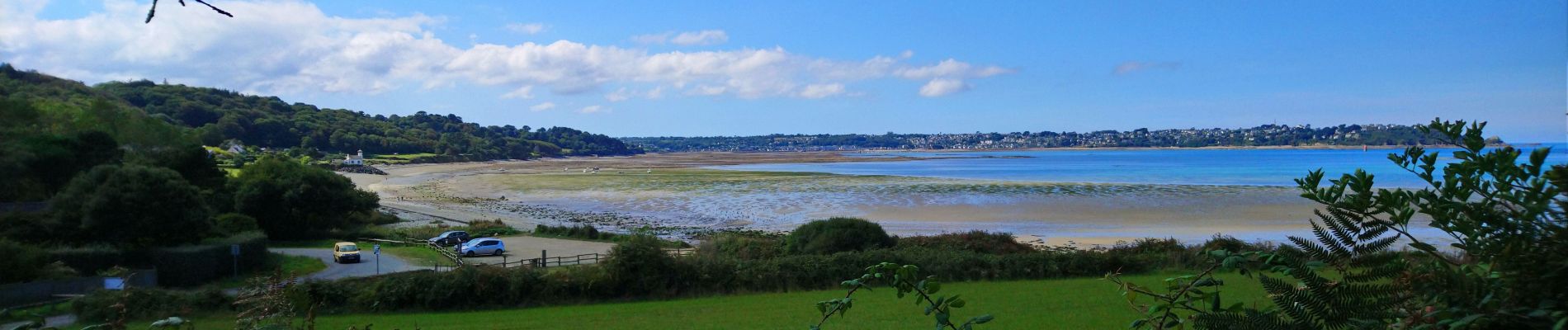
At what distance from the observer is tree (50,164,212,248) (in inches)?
1043

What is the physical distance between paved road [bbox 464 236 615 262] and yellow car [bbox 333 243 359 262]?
3847 mm

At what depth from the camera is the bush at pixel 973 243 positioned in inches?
1093

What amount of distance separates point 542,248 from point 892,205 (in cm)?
2285

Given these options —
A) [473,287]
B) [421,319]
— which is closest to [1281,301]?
[421,319]

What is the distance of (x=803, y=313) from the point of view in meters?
15.8

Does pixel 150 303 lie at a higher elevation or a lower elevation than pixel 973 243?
higher

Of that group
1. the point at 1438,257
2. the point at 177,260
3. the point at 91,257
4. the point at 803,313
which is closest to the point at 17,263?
the point at 91,257

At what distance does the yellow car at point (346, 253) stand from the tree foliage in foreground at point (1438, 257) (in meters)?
32.7

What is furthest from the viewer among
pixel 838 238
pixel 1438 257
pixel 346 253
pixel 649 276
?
pixel 346 253

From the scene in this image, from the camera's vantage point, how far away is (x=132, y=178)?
27562mm

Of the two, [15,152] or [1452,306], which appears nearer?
[1452,306]

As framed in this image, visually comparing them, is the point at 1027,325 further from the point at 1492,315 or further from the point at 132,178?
the point at 132,178

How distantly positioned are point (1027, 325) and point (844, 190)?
50.0 m

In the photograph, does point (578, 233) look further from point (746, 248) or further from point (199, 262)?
point (199, 262)
